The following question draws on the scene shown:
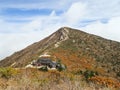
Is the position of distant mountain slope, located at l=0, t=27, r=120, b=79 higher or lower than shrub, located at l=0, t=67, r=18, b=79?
lower

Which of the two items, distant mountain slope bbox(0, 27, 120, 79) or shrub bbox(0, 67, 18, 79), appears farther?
distant mountain slope bbox(0, 27, 120, 79)

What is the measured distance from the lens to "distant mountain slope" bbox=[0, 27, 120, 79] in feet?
223

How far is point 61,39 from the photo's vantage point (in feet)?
271

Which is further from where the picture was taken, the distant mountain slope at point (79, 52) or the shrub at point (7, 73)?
the distant mountain slope at point (79, 52)

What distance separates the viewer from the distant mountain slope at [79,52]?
2677 inches

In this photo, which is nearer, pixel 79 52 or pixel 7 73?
pixel 7 73

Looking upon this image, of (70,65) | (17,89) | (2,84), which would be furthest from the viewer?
(70,65)

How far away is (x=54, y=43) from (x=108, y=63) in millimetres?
11879

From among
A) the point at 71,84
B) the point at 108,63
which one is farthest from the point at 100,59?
the point at 71,84

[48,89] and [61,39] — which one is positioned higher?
[48,89]

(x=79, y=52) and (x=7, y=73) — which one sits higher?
(x=7, y=73)

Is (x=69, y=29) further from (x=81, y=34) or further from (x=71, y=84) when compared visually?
(x=71, y=84)

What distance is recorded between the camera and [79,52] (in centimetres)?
7638

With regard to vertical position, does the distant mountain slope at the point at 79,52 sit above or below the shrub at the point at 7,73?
below
